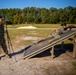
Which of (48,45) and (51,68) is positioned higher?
(48,45)

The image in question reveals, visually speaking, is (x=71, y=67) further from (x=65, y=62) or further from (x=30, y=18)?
(x=30, y=18)

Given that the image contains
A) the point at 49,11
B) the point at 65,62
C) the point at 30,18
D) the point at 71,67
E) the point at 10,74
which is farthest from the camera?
the point at 49,11

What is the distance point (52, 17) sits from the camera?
230ft

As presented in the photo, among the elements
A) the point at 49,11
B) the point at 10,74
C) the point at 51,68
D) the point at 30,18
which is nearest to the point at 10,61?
the point at 10,74

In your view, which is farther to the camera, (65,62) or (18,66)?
(65,62)

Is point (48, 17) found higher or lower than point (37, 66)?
lower

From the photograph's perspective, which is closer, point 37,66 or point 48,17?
point 37,66

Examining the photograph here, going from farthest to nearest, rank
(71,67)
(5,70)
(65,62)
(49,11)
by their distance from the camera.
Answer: (49,11) < (65,62) < (71,67) < (5,70)

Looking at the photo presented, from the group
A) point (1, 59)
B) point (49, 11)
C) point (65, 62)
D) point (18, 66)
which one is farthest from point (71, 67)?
point (49, 11)

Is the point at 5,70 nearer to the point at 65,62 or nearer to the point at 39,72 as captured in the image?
the point at 39,72

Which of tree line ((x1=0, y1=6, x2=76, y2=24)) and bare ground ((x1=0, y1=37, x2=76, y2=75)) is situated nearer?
bare ground ((x1=0, y1=37, x2=76, y2=75))

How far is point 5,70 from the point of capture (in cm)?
691

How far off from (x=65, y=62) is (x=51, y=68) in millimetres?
1215

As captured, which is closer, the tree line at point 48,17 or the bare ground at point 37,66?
the bare ground at point 37,66
